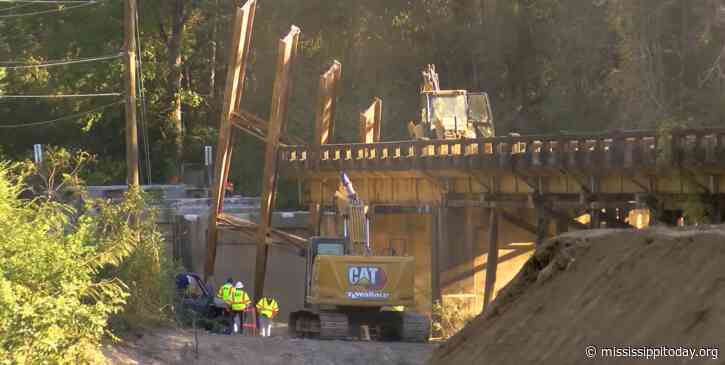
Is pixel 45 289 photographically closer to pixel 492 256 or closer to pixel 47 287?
pixel 47 287

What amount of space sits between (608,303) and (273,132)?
2783 centimetres

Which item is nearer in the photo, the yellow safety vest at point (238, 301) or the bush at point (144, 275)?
the bush at point (144, 275)

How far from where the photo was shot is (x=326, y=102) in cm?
3838

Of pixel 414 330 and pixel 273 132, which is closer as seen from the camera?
pixel 414 330

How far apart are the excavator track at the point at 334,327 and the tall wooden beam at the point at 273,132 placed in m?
12.0

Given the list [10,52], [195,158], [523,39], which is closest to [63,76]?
[10,52]

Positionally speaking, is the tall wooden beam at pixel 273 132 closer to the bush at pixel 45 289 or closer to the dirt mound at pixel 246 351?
the dirt mound at pixel 246 351

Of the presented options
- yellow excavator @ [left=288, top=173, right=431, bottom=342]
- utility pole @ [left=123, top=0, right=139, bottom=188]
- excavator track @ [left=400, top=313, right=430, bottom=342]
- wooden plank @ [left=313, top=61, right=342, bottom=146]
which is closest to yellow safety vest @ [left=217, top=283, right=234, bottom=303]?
yellow excavator @ [left=288, top=173, right=431, bottom=342]

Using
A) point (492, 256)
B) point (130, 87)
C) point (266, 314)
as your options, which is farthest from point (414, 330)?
point (130, 87)

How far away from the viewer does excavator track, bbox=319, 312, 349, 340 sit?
2517cm

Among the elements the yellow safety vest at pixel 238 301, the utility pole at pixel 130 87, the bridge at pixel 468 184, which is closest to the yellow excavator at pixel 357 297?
the yellow safety vest at pixel 238 301

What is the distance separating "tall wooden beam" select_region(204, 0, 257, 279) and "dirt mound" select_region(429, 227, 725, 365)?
25543 millimetres

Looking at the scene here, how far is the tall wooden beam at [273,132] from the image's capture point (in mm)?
37000

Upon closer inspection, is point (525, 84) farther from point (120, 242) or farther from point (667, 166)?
point (120, 242)
